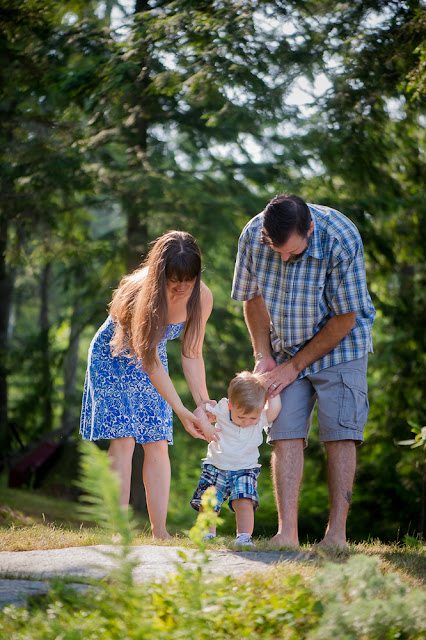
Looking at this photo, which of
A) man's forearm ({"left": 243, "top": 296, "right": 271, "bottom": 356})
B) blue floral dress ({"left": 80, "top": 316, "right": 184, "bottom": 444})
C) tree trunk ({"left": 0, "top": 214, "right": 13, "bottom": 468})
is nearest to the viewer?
blue floral dress ({"left": 80, "top": 316, "right": 184, "bottom": 444})

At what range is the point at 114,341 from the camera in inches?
158

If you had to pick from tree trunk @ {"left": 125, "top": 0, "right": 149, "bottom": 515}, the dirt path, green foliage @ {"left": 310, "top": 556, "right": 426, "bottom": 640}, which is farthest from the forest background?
green foliage @ {"left": 310, "top": 556, "right": 426, "bottom": 640}

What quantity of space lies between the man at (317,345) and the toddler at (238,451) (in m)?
0.10

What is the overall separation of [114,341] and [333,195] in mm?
4739

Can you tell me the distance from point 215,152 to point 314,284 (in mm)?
5425

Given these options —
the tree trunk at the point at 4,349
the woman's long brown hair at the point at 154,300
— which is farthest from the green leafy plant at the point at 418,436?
the tree trunk at the point at 4,349

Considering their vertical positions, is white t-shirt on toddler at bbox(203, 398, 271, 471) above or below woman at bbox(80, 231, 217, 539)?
below

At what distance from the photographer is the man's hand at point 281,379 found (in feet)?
13.2

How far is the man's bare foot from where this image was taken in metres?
3.58

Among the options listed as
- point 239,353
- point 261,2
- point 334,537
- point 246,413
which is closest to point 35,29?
point 261,2

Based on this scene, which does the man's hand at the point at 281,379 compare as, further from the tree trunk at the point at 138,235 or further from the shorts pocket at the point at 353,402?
the tree trunk at the point at 138,235

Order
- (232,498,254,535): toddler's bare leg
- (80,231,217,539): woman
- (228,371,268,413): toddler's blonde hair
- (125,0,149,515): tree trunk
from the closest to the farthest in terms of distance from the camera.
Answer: (80,231,217,539): woman → (228,371,268,413): toddler's blonde hair → (232,498,254,535): toddler's bare leg → (125,0,149,515): tree trunk

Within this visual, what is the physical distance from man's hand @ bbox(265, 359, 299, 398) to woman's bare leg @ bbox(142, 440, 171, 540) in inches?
29.6

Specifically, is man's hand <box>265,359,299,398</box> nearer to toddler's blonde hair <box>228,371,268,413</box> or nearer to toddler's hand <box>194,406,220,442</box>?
toddler's blonde hair <box>228,371,268,413</box>
